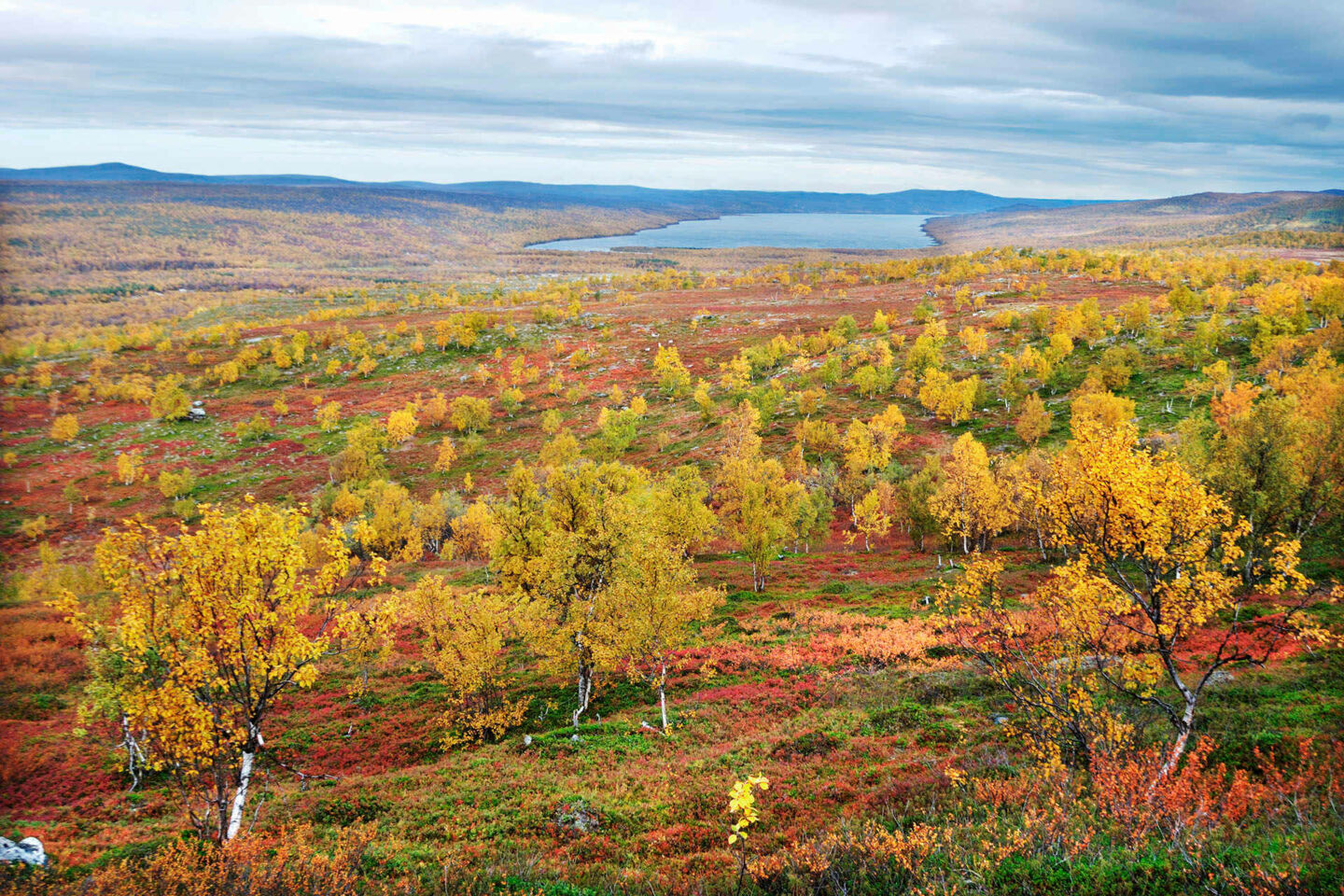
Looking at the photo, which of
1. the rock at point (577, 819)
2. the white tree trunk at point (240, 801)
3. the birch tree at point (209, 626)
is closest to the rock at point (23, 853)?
the birch tree at point (209, 626)

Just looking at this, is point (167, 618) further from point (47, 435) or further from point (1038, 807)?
point (47, 435)

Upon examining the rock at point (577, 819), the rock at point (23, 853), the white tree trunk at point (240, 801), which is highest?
the white tree trunk at point (240, 801)

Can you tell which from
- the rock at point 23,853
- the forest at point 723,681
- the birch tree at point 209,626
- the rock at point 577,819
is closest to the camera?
the birch tree at point 209,626

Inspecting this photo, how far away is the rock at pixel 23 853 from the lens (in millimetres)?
14648

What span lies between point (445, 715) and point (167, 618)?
59.5ft

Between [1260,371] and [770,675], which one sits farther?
[1260,371]

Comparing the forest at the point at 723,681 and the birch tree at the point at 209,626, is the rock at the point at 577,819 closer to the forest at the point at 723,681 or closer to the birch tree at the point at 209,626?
the forest at the point at 723,681

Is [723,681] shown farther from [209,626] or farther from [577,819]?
[209,626]

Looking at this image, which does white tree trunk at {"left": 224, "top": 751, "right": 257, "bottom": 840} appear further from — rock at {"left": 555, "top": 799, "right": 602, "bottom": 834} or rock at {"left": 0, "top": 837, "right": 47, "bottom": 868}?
rock at {"left": 555, "top": 799, "right": 602, "bottom": 834}

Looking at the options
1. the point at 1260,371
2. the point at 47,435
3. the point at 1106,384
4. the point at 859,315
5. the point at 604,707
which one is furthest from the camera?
the point at 859,315

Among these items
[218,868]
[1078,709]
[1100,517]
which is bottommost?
[218,868]

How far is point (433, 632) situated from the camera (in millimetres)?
29016

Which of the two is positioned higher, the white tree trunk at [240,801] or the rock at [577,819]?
the white tree trunk at [240,801]

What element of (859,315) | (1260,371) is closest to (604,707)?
(1260,371)
